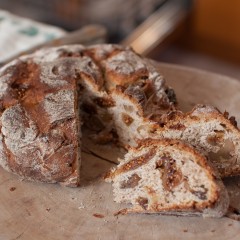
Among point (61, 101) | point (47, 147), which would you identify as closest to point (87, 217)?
point (47, 147)

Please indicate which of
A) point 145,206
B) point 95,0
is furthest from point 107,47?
point 95,0

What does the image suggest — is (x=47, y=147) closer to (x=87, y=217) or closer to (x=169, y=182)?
(x=87, y=217)

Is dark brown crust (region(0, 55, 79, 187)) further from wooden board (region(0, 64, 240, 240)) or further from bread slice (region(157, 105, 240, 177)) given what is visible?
bread slice (region(157, 105, 240, 177))

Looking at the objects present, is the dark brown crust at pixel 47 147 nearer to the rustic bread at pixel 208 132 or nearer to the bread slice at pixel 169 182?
the bread slice at pixel 169 182

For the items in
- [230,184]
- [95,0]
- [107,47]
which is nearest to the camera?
[230,184]

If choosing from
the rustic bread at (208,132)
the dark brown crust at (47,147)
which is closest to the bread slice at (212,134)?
the rustic bread at (208,132)

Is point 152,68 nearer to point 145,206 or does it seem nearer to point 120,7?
point 145,206
